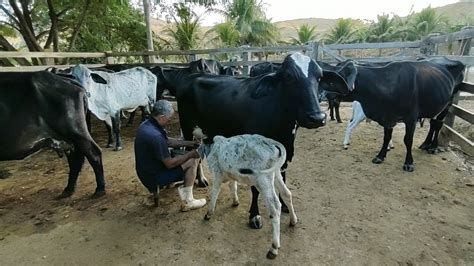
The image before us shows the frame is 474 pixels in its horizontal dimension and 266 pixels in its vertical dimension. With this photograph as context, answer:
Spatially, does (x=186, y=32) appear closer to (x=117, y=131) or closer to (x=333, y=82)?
(x=117, y=131)

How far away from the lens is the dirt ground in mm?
2898

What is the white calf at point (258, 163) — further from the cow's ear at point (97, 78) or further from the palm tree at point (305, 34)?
the palm tree at point (305, 34)

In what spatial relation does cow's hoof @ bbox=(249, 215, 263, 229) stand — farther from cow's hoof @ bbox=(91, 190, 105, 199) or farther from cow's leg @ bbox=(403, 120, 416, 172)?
cow's leg @ bbox=(403, 120, 416, 172)

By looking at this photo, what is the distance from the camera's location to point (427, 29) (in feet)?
64.9

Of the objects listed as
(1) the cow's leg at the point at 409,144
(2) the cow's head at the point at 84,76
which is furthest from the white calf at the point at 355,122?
(2) the cow's head at the point at 84,76

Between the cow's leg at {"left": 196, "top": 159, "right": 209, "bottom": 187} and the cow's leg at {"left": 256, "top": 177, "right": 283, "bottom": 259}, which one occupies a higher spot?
the cow's leg at {"left": 256, "top": 177, "right": 283, "bottom": 259}

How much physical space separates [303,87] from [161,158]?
A: 1636 millimetres

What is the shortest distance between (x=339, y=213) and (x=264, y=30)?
20009 mm

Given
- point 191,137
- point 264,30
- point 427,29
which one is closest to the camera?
point 191,137

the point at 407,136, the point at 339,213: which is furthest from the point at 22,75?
the point at 407,136

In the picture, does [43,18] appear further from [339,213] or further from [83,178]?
[339,213]

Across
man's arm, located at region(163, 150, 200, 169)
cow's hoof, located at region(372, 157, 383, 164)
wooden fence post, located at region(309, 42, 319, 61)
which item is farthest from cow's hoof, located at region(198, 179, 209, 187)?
wooden fence post, located at region(309, 42, 319, 61)

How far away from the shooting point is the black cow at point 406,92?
15.3 ft

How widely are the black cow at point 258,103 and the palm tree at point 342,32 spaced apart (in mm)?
20298
